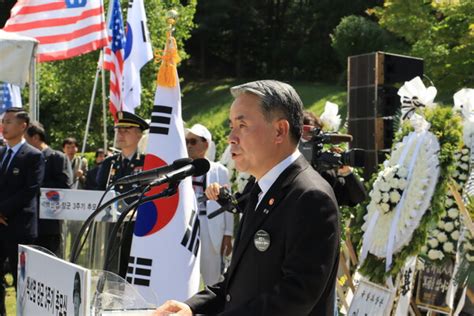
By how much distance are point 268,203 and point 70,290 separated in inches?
30.6

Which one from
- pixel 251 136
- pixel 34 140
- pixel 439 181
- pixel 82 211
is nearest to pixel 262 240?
pixel 251 136

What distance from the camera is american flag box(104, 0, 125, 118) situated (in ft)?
36.9

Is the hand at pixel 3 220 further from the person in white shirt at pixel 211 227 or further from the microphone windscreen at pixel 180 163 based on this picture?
the microphone windscreen at pixel 180 163

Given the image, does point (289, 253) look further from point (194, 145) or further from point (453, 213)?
point (194, 145)

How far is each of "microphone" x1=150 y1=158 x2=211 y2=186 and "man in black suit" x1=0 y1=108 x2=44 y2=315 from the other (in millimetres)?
4671

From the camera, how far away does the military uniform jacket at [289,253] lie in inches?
106

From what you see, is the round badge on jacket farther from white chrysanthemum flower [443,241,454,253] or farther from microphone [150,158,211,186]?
white chrysanthemum flower [443,241,454,253]

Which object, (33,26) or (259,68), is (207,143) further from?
(259,68)

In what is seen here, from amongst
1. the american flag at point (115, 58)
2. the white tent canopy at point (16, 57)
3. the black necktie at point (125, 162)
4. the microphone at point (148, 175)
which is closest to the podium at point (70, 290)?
the microphone at point (148, 175)

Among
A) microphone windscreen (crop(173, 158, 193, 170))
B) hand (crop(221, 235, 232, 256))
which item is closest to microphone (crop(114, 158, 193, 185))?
microphone windscreen (crop(173, 158, 193, 170))

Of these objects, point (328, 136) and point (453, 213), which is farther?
point (453, 213)

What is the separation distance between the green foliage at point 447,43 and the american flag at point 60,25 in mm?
10174

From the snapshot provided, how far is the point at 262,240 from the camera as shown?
2.84 m

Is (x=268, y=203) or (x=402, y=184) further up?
(x=268, y=203)
